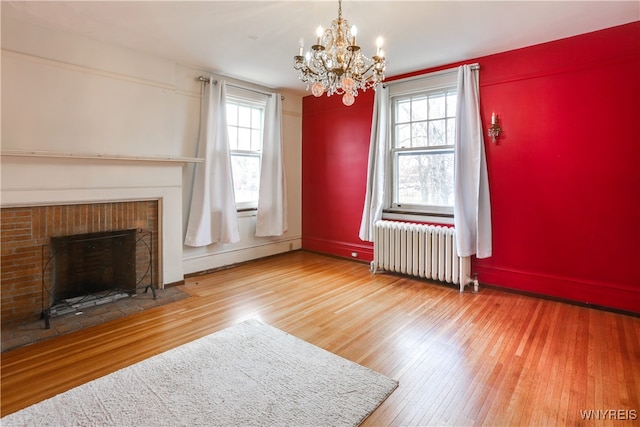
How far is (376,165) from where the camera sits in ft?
14.7

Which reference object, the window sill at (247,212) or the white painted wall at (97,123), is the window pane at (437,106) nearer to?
the window sill at (247,212)

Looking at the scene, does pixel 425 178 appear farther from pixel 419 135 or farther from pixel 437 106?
pixel 437 106

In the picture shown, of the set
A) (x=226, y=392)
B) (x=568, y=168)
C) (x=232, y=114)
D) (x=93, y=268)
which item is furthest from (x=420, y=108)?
(x=93, y=268)

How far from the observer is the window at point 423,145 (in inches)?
160

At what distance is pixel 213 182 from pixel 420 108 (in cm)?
293

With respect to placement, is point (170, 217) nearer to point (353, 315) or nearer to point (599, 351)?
point (353, 315)

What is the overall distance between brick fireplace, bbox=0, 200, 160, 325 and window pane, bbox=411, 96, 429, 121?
12.7 ft

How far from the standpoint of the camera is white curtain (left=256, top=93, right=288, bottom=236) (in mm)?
4961

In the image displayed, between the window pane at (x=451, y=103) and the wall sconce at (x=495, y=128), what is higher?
the window pane at (x=451, y=103)

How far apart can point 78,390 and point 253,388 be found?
3.46 feet

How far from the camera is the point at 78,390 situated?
1970mm

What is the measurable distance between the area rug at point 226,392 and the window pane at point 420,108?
10.6ft

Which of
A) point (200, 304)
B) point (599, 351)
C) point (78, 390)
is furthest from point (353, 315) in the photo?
point (78, 390)

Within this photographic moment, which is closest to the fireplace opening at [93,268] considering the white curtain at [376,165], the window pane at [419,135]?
the white curtain at [376,165]
